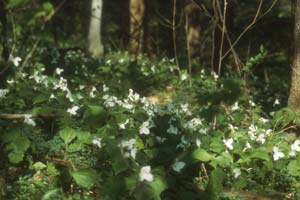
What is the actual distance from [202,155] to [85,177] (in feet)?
3.52

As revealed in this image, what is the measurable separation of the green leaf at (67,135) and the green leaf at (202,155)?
1.24 m

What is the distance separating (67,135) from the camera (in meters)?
5.30

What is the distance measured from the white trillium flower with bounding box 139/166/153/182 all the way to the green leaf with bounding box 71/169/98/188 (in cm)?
59

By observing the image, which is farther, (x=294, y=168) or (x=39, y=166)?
(x=294, y=168)

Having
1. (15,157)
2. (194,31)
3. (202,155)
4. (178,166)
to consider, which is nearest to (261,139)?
(202,155)

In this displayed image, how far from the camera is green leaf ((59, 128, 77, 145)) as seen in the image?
208 inches

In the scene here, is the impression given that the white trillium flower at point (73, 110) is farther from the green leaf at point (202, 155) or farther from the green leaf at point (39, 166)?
the green leaf at point (202, 155)

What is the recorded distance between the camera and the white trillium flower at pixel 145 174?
426cm

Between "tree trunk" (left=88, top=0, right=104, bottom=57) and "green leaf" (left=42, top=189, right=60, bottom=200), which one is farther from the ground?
"tree trunk" (left=88, top=0, right=104, bottom=57)

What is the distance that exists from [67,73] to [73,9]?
1383 cm

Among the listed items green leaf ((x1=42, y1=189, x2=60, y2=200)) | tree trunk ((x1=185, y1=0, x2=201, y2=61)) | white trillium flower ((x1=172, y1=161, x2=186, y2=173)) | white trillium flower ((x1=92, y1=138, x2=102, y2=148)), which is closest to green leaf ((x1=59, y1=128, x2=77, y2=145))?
white trillium flower ((x1=92, y1=138, x2=102, y2=148))

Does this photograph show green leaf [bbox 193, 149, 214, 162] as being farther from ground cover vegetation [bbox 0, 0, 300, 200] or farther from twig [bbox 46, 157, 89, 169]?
twig [bbox 46, 157, 89, 169]

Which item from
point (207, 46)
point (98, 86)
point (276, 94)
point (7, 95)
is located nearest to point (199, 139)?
point (7, 95)

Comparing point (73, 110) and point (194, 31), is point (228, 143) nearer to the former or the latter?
point (73, 110)
